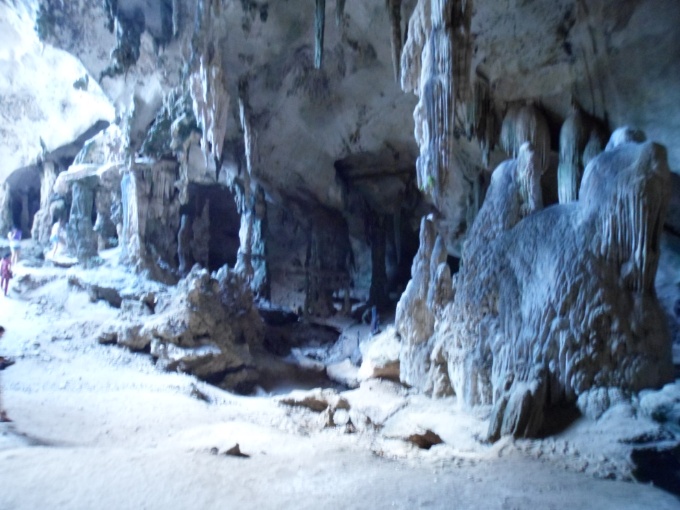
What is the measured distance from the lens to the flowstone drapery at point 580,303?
19.1 ft

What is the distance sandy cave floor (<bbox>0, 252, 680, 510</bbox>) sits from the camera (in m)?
3.79

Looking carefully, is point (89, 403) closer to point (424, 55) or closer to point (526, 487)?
point (526, 487)

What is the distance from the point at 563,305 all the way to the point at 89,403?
7096 millimetres

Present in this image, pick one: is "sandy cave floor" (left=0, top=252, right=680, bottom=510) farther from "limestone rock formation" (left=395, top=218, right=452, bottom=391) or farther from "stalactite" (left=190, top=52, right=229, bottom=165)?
"stalactite" (left=190, top=52, right=229, bottom=165)

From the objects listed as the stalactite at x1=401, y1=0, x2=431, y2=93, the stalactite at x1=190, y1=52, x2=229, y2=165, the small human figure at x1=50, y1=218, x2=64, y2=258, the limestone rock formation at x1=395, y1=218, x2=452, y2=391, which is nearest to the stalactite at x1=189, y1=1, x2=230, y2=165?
the stalactite at x1=190, y1=52, x2=229, y2=165

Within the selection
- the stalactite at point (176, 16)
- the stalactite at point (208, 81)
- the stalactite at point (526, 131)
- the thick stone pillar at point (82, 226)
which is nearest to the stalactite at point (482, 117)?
the stalactite at point (526, 131)

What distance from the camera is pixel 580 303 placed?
6.17 m

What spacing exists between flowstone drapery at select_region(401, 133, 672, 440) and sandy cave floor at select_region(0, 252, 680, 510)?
1.75ft

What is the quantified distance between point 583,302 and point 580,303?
37 millimetres

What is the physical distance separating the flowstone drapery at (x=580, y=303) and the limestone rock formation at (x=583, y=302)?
1cm

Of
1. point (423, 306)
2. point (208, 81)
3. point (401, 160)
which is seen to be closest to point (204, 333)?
point (423, 306)

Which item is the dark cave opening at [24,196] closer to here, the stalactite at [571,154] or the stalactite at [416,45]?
the stalactite at [416,45]

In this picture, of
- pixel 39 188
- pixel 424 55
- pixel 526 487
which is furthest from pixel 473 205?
pixel 39 188

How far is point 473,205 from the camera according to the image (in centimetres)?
1384
